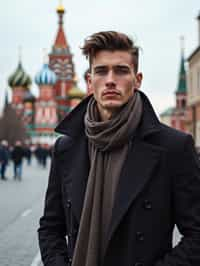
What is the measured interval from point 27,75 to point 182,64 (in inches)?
1240

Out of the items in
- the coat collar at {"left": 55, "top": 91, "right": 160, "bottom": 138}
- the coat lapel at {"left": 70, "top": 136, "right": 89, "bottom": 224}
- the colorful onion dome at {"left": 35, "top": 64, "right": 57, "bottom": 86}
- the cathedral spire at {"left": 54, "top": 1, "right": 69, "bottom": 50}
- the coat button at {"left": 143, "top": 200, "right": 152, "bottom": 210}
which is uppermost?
the cathedral spire at {"left": 54, "top": 1, "right": 69, "bottom": 50}

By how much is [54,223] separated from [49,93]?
302 feet

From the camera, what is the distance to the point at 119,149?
2426mm

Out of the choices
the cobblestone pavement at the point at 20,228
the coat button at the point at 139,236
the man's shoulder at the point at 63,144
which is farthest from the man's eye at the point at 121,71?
the cobblestone pavement at the point at 20,228

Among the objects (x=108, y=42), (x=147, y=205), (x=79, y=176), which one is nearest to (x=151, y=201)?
(x=147, y=205)

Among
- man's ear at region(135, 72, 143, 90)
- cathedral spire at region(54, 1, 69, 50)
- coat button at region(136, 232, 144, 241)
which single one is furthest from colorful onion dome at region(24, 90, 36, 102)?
coat button at region(136, 232, 144, 241)

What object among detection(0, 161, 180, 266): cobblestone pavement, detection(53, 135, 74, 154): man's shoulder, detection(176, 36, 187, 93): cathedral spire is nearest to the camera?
detection(53, 135, 74, 154): man's shoulder

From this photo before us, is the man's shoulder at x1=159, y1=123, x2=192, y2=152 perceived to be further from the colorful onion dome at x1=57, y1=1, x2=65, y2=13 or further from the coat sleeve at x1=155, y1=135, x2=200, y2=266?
the colorful onion dome at x1=57, y1=1, x2=65, y2=13

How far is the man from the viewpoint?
7.55 feet

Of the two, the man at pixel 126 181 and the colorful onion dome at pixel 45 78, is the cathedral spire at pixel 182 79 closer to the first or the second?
the colorful onion dome at pixel 45 78

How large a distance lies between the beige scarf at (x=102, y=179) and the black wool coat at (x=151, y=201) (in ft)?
0.14

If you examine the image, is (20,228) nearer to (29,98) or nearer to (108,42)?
(108,42)

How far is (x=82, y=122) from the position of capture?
268cm

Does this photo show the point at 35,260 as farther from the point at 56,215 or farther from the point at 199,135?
the point at 199,135
